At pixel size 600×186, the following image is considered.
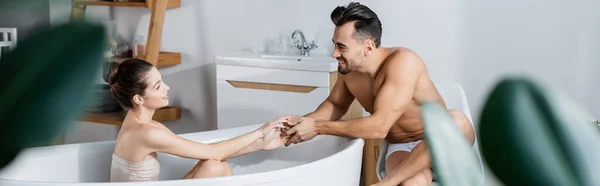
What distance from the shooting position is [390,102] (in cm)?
267

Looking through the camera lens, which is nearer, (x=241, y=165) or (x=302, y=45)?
(x=241, y=165)

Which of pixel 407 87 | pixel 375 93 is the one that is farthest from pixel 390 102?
pixel 375 93

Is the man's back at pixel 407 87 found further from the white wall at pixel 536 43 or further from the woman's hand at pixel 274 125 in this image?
the white wall at pixel 536 43

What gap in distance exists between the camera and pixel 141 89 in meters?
A: 2.50

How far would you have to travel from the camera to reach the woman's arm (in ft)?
8.03

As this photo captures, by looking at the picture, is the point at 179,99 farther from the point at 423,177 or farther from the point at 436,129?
the point at 436,129

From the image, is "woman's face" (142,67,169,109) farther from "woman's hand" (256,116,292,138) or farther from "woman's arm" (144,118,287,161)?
"woman's hand" (256,116,292,138)

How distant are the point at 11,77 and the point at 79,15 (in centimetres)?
2

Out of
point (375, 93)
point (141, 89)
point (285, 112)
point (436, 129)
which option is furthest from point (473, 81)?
point (436, 129)

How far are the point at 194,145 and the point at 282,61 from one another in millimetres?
1402

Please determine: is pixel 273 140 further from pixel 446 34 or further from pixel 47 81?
pixel 47 81

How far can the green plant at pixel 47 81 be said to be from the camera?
0.13m

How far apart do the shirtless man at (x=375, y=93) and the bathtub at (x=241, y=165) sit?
108mm

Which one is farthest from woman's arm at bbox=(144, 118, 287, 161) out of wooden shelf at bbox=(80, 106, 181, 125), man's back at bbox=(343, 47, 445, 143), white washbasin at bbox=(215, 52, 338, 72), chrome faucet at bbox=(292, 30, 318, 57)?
wooden shelf at bbox=(80, 106, 181, 125)
